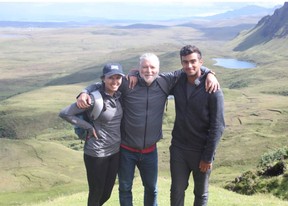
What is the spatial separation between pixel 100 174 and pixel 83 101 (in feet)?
8.26

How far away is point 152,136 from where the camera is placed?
44.4 feet

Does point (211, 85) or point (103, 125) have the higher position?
point (211, 85)

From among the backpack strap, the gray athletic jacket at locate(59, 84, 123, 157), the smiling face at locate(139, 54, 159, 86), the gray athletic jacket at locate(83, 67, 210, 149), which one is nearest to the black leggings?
the gray athletic jacket at locate(59, 84, 123, 157)

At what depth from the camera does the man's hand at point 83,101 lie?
12789 millimetres

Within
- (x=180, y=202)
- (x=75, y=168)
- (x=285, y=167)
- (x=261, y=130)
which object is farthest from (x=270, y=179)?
(x=261, y=130)

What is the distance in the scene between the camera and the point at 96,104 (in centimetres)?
1296

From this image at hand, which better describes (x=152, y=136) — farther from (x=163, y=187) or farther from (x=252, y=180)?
(x=252, y=180)

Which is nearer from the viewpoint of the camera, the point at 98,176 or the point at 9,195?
the point at 98,176

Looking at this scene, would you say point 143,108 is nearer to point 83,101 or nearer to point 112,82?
point 112,82

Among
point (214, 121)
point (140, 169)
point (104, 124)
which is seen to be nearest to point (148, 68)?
point (104, 124)

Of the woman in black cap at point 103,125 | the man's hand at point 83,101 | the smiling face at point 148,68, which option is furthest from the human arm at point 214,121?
the man's hand at point 83,101

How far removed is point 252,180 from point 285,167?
3.11 meters

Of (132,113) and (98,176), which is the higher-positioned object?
(132,113)

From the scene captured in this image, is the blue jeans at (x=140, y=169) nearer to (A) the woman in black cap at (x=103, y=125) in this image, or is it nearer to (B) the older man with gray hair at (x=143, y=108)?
(B) the older man with gray hair at (x=143, y=108)
